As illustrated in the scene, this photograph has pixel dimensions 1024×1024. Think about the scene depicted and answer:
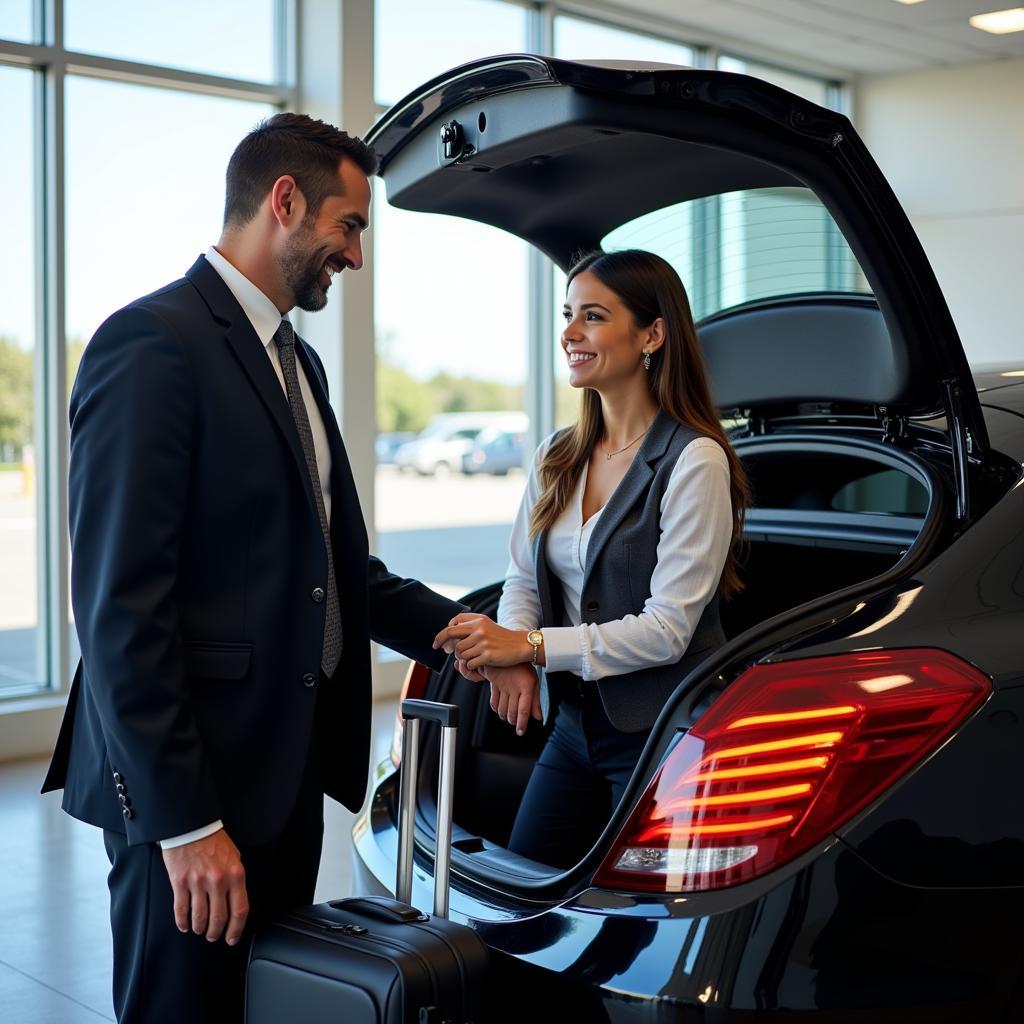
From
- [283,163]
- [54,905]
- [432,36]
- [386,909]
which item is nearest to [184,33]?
[432,36]

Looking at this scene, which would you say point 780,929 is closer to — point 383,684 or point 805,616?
point 805,616

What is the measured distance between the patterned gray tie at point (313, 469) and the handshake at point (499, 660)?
0.25 meters

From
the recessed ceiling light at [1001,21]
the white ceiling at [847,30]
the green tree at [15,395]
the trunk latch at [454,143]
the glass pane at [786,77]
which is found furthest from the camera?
the glass pane at [786,77]

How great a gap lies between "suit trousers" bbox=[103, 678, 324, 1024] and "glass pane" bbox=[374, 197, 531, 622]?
14.5 feet

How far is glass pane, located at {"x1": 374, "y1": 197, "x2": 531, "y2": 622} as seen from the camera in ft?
19.7

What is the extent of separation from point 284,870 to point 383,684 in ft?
13.7

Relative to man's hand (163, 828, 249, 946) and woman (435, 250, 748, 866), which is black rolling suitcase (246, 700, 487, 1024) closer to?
man's hand (163, 828, 249, 946)

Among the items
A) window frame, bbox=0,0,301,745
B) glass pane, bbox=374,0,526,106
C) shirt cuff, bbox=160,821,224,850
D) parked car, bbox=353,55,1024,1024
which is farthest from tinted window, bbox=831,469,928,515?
glass pane, bbox=374,0,526,106

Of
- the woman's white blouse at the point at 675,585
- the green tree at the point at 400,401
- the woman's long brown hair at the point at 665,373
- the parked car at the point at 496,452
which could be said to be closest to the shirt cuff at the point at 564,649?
the woman's white blouse at the point at 675,585

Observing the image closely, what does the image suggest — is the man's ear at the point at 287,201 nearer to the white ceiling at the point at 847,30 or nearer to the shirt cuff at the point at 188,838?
the shirt cuff at the point at 188,838

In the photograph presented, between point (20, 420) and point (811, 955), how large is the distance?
4175 millimetres

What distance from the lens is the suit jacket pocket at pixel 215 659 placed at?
1432 mm

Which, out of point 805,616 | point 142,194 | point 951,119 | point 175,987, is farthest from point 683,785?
point 951,119

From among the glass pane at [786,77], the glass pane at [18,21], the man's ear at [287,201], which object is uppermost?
the glass pane at [786,77]
